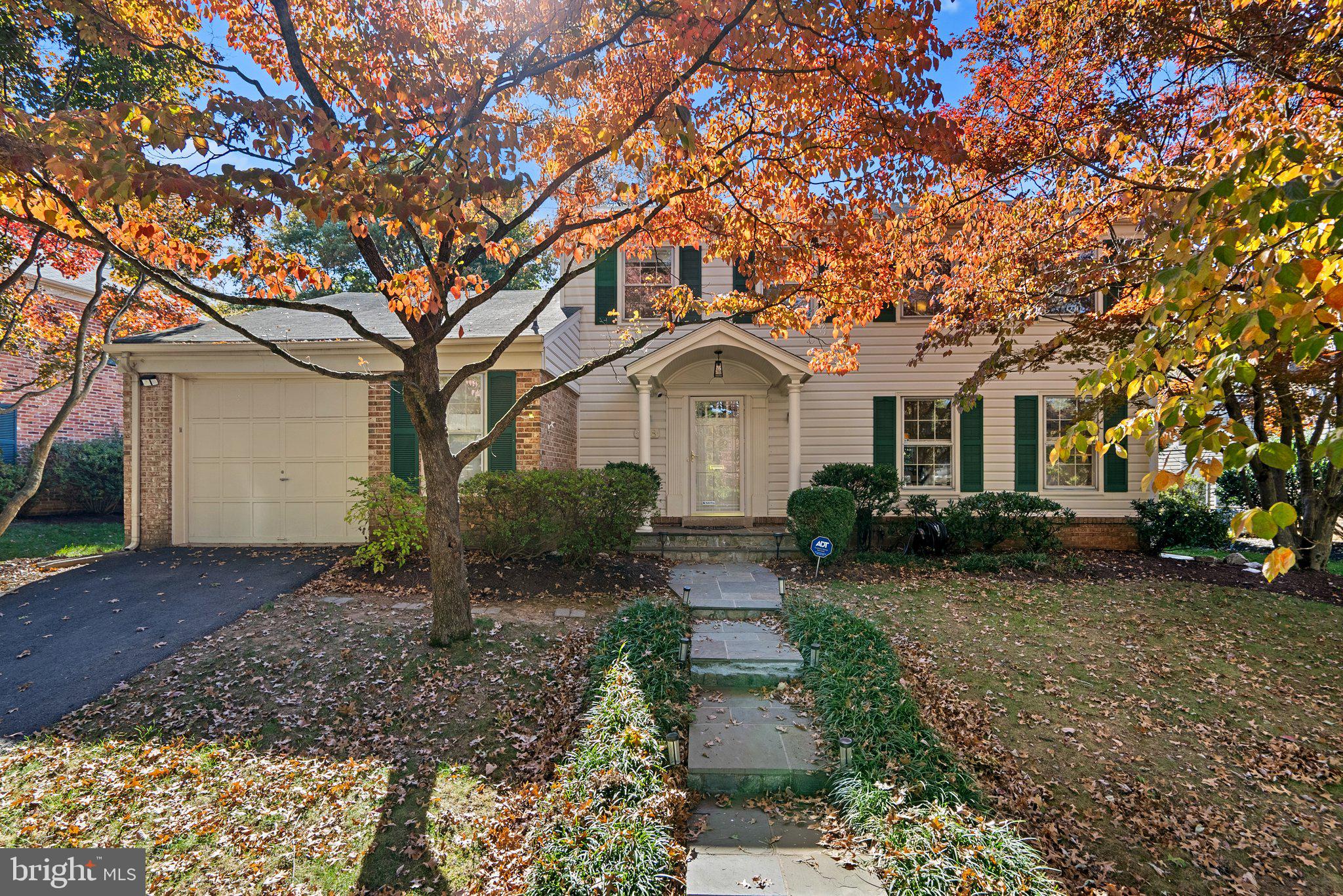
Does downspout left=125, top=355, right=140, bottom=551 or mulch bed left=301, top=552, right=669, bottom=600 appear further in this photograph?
downspout left=125, top=355, right=140, bottom=551

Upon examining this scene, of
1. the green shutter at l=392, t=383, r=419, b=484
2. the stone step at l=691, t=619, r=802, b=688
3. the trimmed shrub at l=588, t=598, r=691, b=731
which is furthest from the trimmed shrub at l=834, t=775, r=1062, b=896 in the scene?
the green shutter at l=392, t=383, r=419, b=484

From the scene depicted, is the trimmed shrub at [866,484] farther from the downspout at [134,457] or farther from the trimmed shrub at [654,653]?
the downspout at [134,457]

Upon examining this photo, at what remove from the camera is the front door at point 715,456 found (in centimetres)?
1032

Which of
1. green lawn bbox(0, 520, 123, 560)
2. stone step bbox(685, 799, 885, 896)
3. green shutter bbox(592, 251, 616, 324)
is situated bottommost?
stone step bbox(685, 799, 885, 896)

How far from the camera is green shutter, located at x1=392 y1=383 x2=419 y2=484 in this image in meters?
8.40

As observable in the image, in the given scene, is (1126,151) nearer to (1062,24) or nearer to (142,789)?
(1062,24)

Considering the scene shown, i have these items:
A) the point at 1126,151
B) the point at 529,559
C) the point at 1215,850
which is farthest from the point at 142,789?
the point at 1126,151

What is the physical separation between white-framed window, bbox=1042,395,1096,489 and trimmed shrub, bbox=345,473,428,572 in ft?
32.3

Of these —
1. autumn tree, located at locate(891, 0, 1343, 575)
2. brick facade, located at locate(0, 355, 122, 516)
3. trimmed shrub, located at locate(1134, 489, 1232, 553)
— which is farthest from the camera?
brick facade, located at locate(0, 355, 122, 516)

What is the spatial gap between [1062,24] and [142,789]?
848cm

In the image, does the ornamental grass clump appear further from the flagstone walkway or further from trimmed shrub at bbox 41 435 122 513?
trimmed shrub at bbox 41 435 122 513

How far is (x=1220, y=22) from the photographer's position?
4742 millimetres

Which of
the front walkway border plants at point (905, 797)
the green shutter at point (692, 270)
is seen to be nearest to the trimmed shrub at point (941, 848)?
the front walkway border plants at point (905, 797)

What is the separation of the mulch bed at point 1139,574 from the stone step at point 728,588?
502 millimetres
